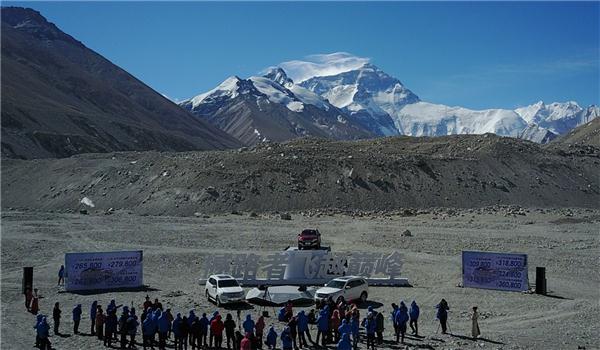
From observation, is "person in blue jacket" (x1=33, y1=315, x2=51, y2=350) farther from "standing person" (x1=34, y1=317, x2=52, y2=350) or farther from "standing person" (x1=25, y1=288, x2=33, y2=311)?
"standing person" (x1=25, y1=288, x2=33, y2=311)

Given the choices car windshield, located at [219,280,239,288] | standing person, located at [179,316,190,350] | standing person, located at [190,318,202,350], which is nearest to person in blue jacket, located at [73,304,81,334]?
standing person, located at [179,316,190,350]

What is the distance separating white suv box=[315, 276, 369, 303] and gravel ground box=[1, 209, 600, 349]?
1118mm

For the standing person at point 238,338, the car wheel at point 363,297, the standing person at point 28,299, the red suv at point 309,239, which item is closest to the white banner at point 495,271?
the car wheel at point 363,297

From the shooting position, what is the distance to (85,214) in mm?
69312

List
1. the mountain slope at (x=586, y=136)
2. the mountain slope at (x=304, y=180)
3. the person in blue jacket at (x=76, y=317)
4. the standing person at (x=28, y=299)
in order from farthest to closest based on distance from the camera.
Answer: the mountain slope at (x=586, y=136) < the mountain slope at (x=304, y=180) < the standing person at (x=28, y=299) < the person in blue jacket at (x=76, y=317)

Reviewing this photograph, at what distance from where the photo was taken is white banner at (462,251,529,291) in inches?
1123

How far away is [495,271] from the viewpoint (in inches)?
1146

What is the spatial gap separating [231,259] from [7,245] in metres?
23.3

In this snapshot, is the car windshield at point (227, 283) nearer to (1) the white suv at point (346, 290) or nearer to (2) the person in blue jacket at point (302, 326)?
(1) the white suv at point (346, 290)

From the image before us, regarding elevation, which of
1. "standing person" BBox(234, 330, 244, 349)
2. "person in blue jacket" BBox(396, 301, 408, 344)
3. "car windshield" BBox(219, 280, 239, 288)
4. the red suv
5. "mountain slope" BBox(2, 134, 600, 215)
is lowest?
"standing person" BBox(234, 330, 244, 349)

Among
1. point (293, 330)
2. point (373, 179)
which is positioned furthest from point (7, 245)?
point (373, 179)

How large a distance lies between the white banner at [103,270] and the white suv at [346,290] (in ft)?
33.1

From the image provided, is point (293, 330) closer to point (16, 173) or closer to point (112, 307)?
point (112, 307)

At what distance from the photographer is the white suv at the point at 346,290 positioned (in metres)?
24.9
